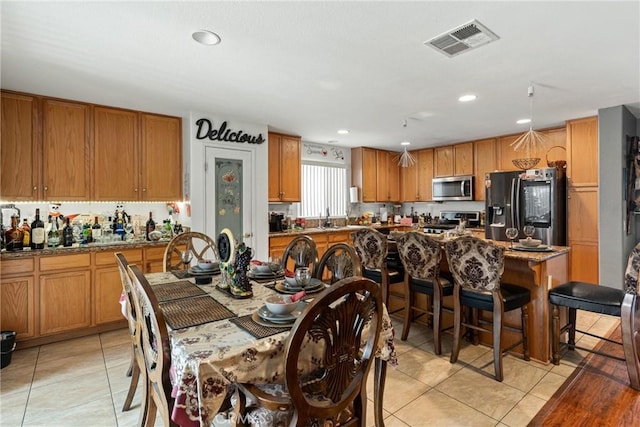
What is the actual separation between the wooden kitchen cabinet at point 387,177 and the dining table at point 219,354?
16.8ft

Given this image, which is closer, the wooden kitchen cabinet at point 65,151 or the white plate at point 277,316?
the white plate at point 277,316

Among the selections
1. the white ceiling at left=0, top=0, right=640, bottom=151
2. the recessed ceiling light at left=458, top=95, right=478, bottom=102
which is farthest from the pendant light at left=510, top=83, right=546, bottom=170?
the recessed ceiling light at left=458, top=95, right=478, bottom=102

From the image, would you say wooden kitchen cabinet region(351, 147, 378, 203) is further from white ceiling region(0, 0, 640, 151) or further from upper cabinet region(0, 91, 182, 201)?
upper cabinet region(0, 91, 182, 201)

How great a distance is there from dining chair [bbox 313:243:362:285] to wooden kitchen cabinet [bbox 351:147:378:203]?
409 cm

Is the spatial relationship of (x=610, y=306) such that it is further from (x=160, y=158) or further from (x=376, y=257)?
(x=160, y=158)

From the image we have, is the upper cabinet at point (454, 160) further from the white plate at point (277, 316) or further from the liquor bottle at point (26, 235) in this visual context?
the liquor bottle at point (26, 235)

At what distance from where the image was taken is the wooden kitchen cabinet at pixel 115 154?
3.59m

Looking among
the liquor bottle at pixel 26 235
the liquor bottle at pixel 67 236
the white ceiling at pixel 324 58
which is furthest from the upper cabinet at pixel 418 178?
the liquor bottle at pixel 26 235

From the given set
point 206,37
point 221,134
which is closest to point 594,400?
point 206,37

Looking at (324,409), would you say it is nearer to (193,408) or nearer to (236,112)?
(193,408)

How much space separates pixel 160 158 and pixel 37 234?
1.45 meters

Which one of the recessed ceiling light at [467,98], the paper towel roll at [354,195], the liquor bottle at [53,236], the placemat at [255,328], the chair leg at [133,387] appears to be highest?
the recessed ceiling light at [467,98]

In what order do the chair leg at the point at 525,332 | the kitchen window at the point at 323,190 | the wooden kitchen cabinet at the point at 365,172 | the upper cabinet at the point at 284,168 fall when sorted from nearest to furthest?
the chair leg at the point at 525,332 < the upper cabinet at the point at 284,168 < the kitchen window at the point at 323,190 < the wooden kitchen cabinet at the point at 365,172

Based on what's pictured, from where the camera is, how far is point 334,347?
1.22 m
